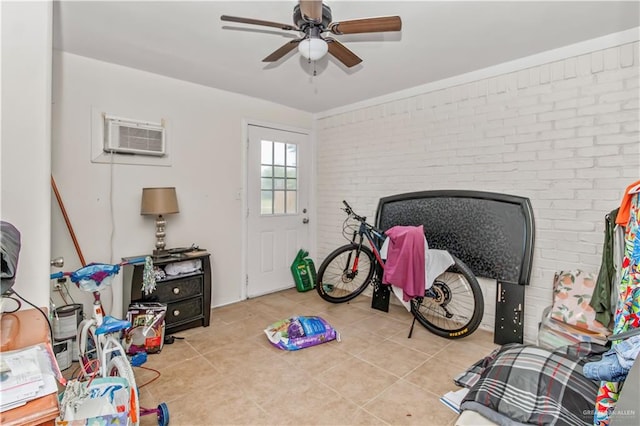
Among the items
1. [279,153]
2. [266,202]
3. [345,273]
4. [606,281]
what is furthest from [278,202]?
[606,281]

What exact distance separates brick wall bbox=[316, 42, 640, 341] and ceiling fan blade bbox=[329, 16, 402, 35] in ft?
5.42

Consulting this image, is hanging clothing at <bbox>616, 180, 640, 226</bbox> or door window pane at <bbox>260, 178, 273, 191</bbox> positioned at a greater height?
door window pane at <bbox>260, 178, 273, 191</bbox>

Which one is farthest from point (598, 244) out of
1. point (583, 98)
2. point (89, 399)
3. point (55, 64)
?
point (55, 64)

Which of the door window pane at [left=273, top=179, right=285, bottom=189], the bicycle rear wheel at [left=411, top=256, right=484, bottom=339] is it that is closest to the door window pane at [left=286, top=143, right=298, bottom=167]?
the door window pane at [left=273, top=179, right=285, bottom=189]

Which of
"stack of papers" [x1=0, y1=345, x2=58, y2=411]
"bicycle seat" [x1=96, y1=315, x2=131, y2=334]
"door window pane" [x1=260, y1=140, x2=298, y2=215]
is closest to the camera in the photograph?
"stack of papers" [x1=0, y1=345, x2=58, y2=411]

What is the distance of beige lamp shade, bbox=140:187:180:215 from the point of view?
2852mm

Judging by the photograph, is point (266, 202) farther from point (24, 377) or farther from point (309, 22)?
point (24, 377)

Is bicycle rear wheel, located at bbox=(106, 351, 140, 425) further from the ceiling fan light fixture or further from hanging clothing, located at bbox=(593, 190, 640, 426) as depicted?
the ceiling fan light fixture

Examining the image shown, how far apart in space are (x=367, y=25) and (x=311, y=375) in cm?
225

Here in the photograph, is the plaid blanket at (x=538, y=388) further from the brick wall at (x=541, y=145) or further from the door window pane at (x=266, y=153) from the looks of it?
the door window pane at (x=266, y=153)

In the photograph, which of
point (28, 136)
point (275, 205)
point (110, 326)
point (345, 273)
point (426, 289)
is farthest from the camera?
point (275, 205)

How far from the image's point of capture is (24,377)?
3.10 ft

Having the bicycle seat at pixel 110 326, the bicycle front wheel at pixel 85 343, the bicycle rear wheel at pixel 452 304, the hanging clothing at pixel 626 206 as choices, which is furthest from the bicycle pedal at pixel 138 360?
the hanging clothing at pixel 626 206

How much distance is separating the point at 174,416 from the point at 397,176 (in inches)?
117
